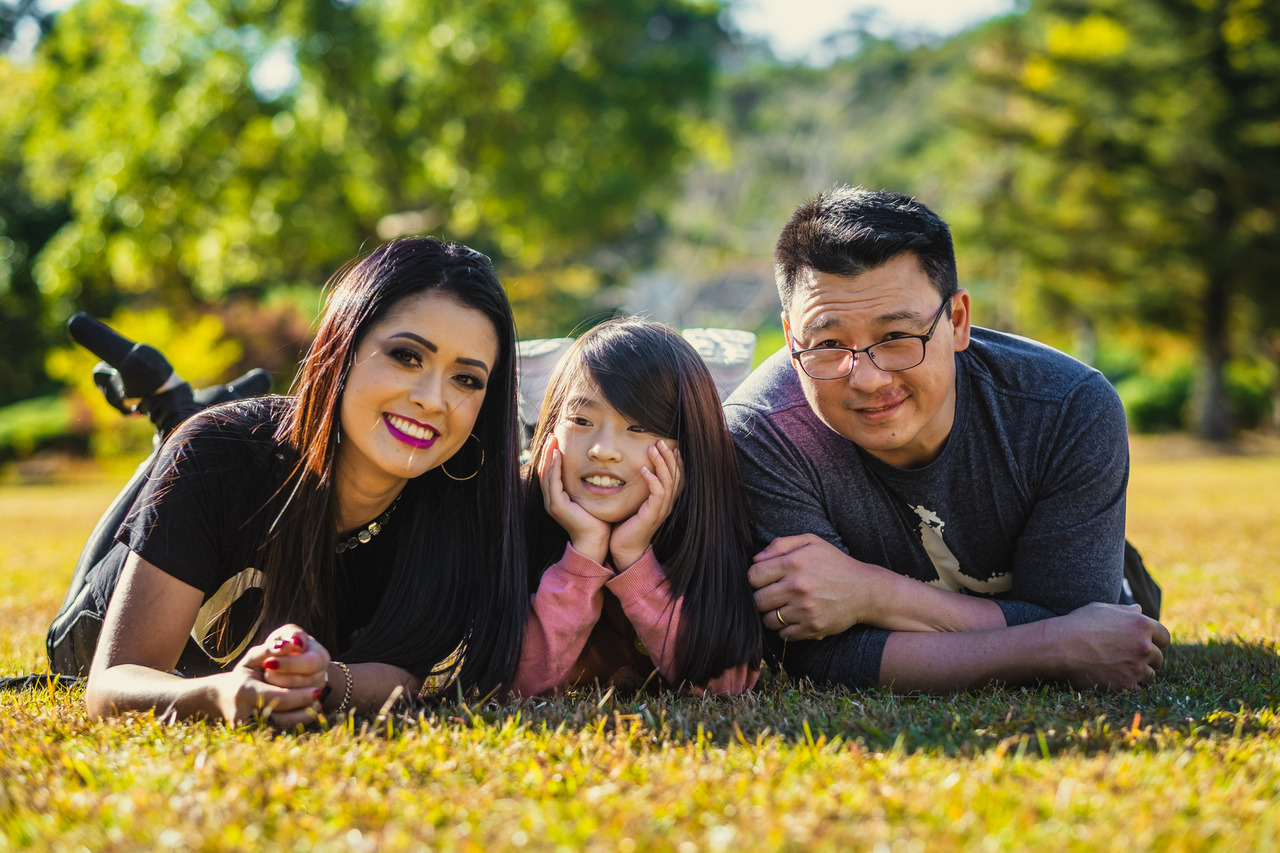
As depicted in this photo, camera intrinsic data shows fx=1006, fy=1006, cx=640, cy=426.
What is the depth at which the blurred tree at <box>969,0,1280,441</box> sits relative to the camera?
74.3ft

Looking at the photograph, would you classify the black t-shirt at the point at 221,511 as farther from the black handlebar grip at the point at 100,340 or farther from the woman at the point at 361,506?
the black handlebar grip at the point at 100,340

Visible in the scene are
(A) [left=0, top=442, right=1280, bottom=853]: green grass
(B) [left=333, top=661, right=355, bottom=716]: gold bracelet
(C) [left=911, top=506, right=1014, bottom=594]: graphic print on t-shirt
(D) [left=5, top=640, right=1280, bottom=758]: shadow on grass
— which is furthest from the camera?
(C) [left=911, top=506, right=1014, bottom=594]: graphic print on t-shirt

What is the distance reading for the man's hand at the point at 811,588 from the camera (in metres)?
3.38

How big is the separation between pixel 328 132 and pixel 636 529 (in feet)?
56.9

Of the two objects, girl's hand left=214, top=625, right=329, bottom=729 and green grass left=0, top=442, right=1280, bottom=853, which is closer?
green grass left=0, top=442, right=1280, bottom=853

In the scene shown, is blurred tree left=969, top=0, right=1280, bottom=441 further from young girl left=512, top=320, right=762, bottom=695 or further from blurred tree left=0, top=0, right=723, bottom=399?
young girl left=512, top=320, right=762, bottom=695

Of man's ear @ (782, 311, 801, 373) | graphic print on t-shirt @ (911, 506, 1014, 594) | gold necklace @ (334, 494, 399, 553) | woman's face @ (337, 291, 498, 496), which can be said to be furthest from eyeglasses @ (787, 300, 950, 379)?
gold necklace @ (334, 494, 399, 553)

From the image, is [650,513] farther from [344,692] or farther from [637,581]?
[344,692]

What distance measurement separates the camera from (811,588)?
3367 mm

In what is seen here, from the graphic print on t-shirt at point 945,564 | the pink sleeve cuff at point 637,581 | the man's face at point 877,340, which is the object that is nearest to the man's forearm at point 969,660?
the graphic print on t-shirt at point 945,564

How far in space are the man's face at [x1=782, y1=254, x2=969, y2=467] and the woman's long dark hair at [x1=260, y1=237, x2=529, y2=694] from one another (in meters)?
1.06

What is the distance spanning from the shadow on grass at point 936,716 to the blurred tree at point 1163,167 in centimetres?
2279

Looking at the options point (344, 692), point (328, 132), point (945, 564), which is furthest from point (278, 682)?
point (328, 132)

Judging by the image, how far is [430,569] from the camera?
345cm
